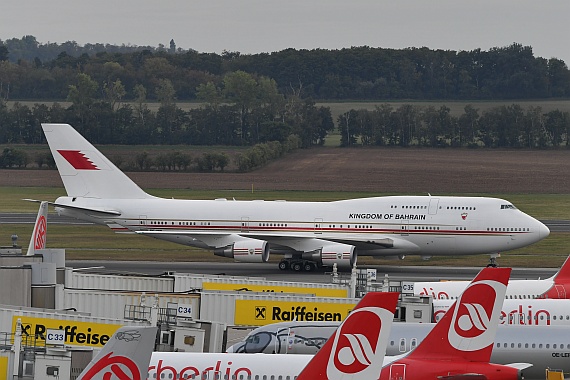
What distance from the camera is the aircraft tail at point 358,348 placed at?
74.6 ft

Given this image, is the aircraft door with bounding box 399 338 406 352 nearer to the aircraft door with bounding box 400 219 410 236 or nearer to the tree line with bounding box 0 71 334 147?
the aircraft door with bounding box 400 219 410 236

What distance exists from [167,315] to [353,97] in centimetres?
14427

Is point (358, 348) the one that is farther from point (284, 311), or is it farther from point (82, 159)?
point (82, 159)

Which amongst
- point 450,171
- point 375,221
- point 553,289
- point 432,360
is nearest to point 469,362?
point 432,360

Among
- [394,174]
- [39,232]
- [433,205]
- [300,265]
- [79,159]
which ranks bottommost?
[300,265]

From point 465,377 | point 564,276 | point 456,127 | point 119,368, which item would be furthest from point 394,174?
point 119,368

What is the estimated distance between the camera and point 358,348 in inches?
901

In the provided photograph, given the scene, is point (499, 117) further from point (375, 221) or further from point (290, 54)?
point (375, 221)

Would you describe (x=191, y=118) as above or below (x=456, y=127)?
below

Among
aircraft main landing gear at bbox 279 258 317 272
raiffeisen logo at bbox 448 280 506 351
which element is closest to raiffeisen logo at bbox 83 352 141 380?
raiffeisen logo at bbox 448 280 506 351

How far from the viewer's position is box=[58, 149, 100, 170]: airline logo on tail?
6166 centimetres

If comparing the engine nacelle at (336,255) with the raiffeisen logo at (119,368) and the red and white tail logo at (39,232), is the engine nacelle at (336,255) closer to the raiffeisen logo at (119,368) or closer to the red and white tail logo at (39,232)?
the red and white tail logo at (39,232)

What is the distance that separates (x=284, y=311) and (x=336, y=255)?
64.0 ft

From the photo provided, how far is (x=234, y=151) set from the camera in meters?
129
